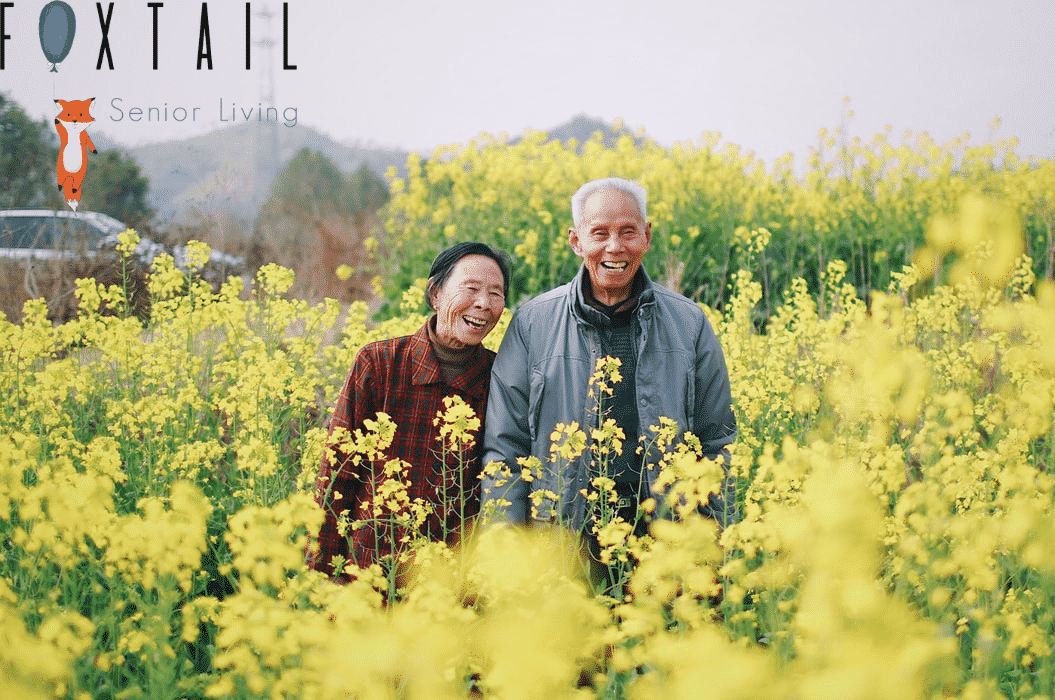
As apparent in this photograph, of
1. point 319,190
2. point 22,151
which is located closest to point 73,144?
point 22,151

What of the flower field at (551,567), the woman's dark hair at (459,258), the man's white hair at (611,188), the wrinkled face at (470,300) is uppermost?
the man's white hair at (611,188)

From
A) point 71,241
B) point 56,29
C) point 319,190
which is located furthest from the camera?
point 319,190

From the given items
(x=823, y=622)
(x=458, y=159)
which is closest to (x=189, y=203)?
(x=458, y=159)

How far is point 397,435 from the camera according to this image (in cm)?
333

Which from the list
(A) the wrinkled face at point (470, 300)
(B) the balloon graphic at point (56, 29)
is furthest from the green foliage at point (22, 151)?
(A) the wrinkled face at point (470, 300)

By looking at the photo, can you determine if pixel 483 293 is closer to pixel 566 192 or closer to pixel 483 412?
pixel 483 412

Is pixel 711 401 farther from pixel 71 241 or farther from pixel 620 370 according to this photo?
pixel 71 241

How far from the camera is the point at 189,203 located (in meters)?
8.83

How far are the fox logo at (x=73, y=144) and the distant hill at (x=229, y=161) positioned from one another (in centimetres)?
59

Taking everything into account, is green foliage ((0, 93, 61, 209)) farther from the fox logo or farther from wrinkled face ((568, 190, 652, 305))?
wrinkled face ((568, 190, 652, 305))

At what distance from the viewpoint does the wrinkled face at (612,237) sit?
3312 mm

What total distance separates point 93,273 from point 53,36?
2338 mm

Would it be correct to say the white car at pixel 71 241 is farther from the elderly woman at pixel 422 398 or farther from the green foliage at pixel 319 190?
the green foliage at pixel 319 190

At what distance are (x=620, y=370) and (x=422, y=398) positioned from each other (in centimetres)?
81
